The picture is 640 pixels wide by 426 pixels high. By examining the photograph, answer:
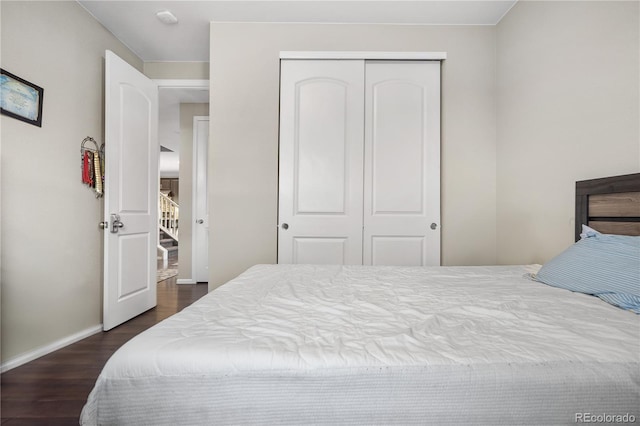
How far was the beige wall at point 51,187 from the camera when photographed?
196 centimetres

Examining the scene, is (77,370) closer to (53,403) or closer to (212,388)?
(53,403)

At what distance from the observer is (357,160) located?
2.71 metres

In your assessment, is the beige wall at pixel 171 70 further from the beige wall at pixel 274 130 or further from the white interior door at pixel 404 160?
the white interior door at pixel 404 160

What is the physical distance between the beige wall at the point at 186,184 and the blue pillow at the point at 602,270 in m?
4.25

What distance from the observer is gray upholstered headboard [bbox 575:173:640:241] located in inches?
54.7

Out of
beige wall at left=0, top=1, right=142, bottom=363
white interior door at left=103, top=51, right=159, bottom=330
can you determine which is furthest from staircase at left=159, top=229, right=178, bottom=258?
beige wall at left=0, top=1, right=142, bottom=363

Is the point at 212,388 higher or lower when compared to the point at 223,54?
lower

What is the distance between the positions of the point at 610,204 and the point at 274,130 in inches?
90.0

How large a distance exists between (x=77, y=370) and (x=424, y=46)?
357cm

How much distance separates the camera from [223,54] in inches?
107

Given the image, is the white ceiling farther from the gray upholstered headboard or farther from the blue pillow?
the blue pillow

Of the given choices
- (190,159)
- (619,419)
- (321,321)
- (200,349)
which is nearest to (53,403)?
(200,349)

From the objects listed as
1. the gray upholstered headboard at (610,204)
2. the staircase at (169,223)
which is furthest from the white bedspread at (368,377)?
the staircase at (169,223)

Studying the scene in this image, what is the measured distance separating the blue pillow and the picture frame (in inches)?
123
